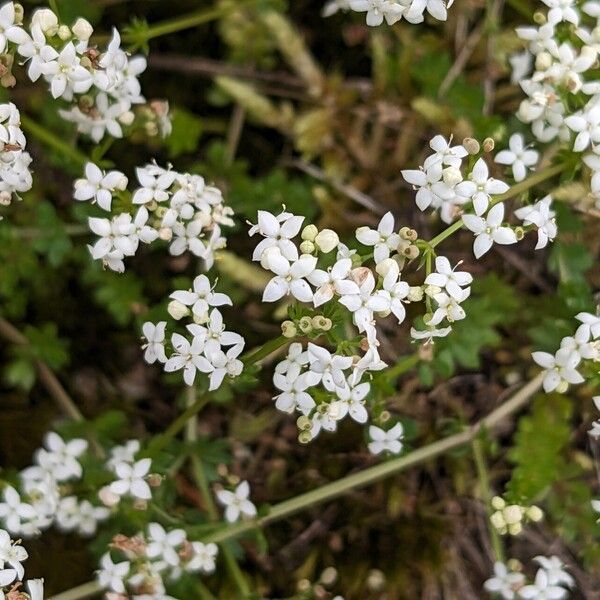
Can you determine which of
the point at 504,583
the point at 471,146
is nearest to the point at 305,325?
the point at 471,146

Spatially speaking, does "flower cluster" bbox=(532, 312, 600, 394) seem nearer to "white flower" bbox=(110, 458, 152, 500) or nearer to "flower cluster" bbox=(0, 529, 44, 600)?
"white flower" bbox=(110, 458, 152, 500)

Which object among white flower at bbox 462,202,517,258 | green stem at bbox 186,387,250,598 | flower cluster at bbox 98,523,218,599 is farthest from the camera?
green stem at bbox 186,387,250,598

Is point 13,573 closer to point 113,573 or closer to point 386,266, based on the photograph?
point 113,573

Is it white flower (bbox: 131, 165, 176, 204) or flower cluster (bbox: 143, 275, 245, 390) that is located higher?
white flower (bbox: 131, 165, 176, 204)

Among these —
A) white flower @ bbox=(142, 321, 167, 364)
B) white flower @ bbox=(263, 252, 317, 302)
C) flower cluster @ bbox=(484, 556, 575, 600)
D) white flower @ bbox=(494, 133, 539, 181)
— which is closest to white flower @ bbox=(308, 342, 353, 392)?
white flower @ bbox=(263, 252, 317, 302)

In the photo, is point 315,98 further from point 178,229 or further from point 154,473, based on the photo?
point 154,473

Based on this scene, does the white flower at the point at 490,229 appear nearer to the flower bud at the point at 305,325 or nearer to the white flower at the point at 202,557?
the flower bud at the point at 305,325

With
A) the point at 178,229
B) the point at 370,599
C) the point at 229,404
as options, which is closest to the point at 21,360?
the point at 229,404
